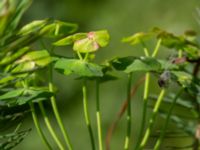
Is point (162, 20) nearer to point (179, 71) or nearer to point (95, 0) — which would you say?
point (95, 0)

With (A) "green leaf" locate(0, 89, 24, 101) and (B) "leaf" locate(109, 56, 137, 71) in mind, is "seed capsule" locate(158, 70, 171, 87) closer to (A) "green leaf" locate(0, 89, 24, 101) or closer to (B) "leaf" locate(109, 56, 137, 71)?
(B) "leaf" locate(109, 56, 137, 71)

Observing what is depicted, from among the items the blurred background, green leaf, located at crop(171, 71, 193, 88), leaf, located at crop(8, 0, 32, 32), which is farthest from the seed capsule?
the blurred background

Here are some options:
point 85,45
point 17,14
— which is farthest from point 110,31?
point 17,14

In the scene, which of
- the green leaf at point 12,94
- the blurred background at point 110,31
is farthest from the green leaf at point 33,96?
the blurred background at point 110,31

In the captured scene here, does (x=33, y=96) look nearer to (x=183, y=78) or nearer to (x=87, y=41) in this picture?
(x=87, y=41)

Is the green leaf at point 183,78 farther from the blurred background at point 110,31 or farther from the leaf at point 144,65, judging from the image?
the blurred background at point 110,31

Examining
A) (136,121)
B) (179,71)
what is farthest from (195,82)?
(136,121)
